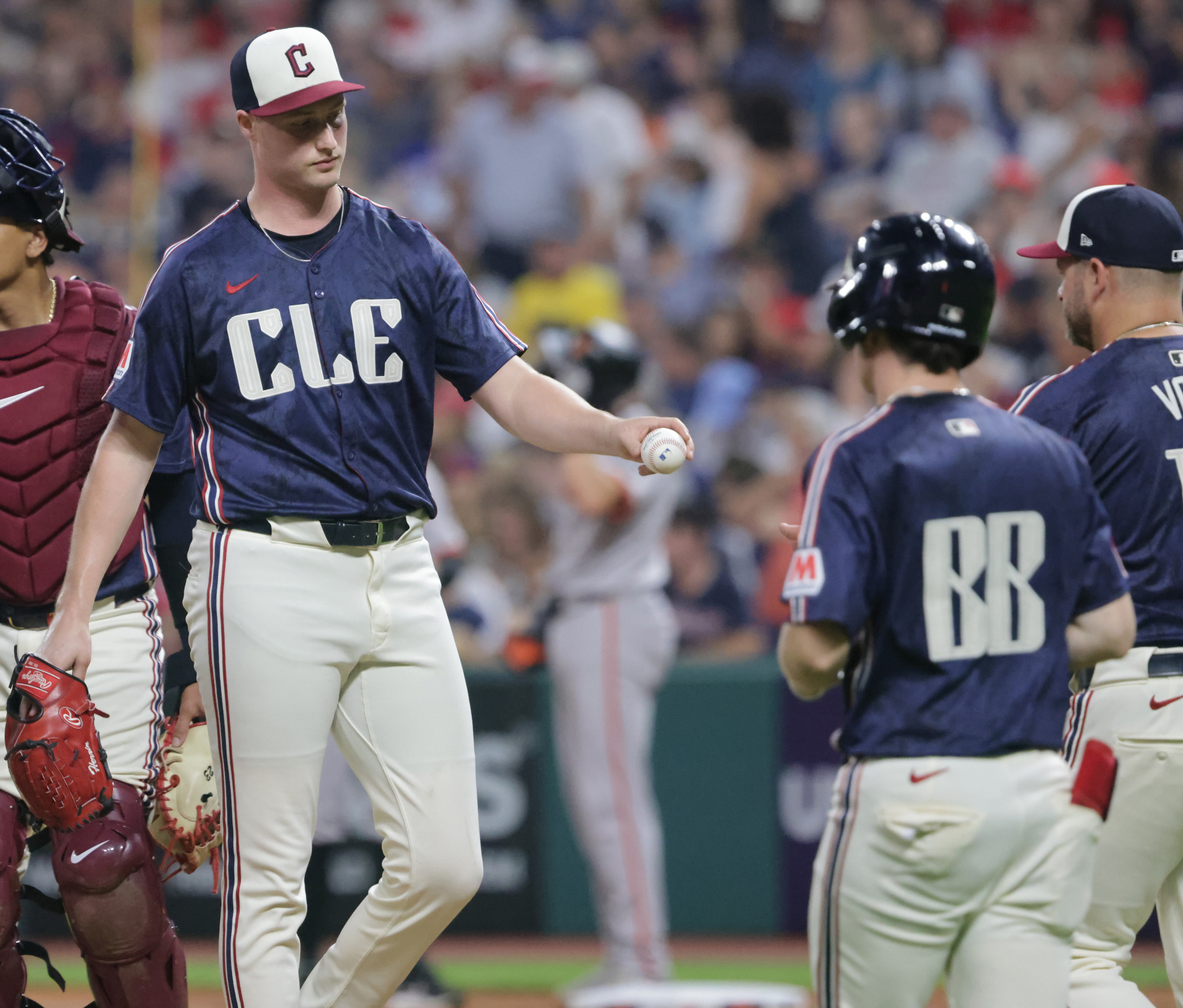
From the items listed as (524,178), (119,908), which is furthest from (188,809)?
(524,178)

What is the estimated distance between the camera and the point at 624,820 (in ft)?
20.1

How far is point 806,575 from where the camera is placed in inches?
107

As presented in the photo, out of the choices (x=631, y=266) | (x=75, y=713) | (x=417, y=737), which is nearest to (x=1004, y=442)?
(x=417, y=737)

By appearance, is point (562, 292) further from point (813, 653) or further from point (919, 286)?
point (813, 653)

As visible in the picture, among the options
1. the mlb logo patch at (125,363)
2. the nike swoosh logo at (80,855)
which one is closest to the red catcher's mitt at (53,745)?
the nike swoosh logo at (80,855)

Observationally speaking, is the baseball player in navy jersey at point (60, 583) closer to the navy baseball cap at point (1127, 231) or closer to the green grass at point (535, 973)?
the navy baseball cap at point (1127, 231)

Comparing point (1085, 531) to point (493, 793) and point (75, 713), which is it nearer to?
point (75, 713)

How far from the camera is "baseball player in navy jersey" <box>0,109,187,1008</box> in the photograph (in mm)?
3514

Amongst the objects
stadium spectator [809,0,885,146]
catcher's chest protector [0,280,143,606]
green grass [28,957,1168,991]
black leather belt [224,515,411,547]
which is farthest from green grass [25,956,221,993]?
stadium spectator [809,0,885,146]

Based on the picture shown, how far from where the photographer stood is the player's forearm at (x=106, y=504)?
11.0ft

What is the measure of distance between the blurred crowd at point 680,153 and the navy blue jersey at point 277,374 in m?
5.15

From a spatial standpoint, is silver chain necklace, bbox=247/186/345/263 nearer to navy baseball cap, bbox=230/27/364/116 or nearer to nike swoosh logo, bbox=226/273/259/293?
nike swoosh logo, bbox=226/273/259/293

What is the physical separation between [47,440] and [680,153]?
7763 mm

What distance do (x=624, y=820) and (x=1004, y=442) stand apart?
12.1 feet
